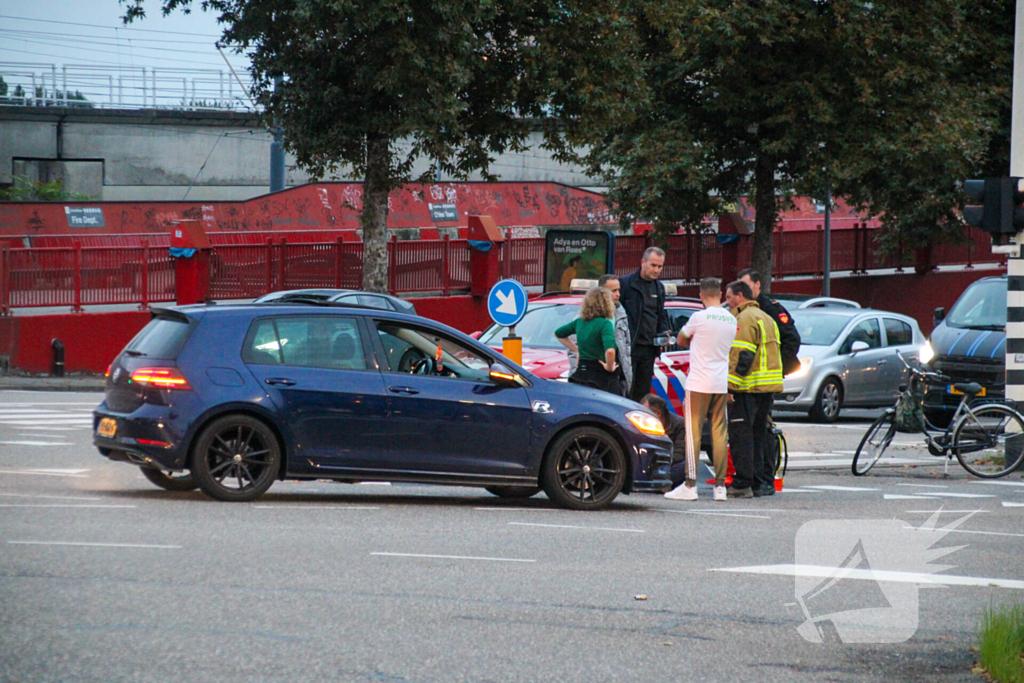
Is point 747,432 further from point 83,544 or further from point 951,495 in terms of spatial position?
point 83,544

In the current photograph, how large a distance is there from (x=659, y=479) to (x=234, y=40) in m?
17.5

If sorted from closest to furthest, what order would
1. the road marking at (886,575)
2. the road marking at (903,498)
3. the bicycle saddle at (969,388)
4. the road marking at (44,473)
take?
the road marking at (886,575) < the road marking at (44,473) < the road marking at (903,498) < the bicycle saddle at (969,388)

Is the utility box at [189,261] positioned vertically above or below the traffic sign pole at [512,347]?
above

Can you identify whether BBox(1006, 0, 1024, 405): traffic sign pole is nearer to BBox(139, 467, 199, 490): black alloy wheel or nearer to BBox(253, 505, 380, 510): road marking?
BBox(253, 505, 380, 510): road marking

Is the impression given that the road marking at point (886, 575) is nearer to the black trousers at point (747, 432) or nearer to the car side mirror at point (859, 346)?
the black trousers at point (747, 432)

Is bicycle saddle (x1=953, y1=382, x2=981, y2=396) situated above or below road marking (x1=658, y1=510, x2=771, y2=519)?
above

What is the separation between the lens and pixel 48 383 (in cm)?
2277

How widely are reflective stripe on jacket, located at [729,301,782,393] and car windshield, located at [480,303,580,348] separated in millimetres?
4289

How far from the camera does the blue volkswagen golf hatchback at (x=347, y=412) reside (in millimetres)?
9688

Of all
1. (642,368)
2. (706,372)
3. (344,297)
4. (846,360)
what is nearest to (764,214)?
(846,360)

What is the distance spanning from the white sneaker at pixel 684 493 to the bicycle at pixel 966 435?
3.15 m

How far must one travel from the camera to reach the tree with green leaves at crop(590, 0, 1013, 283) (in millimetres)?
28672

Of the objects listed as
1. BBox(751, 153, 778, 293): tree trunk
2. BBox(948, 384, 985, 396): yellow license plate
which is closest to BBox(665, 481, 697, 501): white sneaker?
BBox(948, 384, 985, 396): yellow license plate

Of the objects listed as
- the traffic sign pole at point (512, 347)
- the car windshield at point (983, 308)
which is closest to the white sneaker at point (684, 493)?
the traffic sign pole at point (512, 347)
